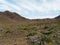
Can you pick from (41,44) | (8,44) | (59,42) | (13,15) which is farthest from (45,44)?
(13,15)

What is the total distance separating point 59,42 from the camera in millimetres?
15828

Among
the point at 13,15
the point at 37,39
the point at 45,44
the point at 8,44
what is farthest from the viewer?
the point at 13,15

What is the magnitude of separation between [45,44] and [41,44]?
0.86 ft

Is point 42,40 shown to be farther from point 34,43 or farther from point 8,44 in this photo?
point 8,44

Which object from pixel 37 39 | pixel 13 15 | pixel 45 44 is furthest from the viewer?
pixel 13 15

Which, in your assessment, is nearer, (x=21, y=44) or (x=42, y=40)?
(x=42, y=40)

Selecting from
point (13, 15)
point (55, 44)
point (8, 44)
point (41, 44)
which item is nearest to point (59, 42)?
point (55, 44)

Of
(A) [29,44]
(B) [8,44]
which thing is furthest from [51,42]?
(B) [8,44]

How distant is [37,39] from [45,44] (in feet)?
5.11

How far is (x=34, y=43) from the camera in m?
15.7

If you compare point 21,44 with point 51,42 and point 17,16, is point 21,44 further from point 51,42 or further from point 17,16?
point 17,16

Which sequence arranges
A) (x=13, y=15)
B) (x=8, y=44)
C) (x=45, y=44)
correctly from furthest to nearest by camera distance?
(x=13, y=15), (x=8, y=44), (x=45, y=44)

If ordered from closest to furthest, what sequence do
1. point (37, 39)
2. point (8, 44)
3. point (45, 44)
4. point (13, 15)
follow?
point (45, 44) < point (37, 39) < point (8, 44) < point (13, 15)

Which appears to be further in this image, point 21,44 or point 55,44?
point 21,44
